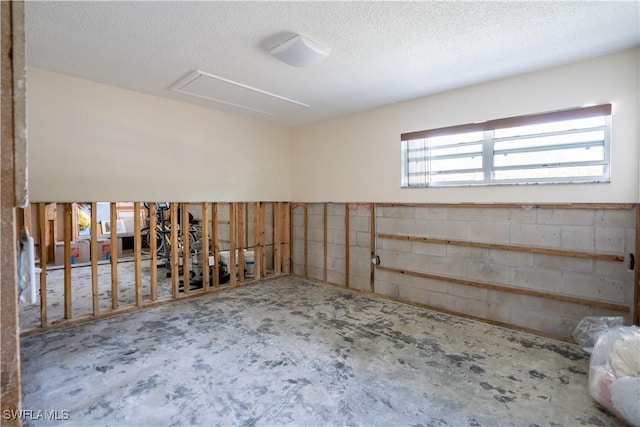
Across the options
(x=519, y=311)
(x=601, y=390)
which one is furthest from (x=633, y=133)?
(x=601, y=390)

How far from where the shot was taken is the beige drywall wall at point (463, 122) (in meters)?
2.66

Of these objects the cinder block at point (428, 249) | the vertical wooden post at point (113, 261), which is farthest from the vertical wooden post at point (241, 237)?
the cinder block at point (428, 249)

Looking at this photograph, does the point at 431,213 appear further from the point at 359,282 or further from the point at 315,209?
the point at 315,209

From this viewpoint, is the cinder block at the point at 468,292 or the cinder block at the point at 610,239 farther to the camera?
the cinder block at the point at 468,292

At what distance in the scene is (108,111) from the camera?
355 centimetres

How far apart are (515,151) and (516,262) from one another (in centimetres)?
118

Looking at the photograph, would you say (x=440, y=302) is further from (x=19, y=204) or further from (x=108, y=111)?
(x=108, y=111)

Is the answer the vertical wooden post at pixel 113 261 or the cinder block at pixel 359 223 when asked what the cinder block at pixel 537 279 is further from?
the vertical wooden post at pixel 113 261

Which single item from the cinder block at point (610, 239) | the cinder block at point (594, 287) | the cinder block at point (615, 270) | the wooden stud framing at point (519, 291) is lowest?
the wooden stud framing at point (519, 291)

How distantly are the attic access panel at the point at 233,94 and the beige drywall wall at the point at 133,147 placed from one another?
0.50m

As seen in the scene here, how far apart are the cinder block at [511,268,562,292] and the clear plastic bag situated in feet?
2.32

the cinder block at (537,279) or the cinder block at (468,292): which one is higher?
the cinder block at (537,279)

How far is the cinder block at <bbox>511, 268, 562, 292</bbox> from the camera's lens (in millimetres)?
3006

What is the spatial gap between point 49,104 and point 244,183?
2491 millimetres
